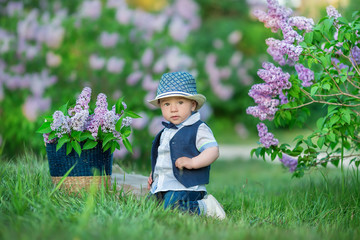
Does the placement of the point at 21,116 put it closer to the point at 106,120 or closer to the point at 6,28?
the point at 6,28

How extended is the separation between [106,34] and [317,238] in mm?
5185

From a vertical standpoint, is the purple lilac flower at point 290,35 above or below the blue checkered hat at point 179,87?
above

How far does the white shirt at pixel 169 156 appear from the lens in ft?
10.6

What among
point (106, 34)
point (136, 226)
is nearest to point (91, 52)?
point (106, 34)

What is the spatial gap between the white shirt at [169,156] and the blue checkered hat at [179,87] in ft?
0.58

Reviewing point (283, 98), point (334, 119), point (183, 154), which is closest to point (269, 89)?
point (283, 98)

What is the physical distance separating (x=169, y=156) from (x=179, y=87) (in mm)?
540

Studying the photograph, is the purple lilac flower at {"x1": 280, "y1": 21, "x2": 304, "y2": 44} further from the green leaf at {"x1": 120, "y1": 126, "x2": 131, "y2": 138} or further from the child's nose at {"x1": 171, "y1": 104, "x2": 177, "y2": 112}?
the green leaf at {"x1": 120, "y1": 126, "x2": 131, "y2": 138}

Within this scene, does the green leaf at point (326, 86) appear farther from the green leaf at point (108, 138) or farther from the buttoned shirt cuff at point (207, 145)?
the green leaf at point (108, 138)

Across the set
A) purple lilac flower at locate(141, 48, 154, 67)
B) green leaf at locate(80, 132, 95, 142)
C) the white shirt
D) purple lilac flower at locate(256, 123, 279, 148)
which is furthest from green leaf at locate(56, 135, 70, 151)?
purple lilac flower at locate(141, 48, 154, 67)

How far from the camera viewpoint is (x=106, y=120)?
3223 mm

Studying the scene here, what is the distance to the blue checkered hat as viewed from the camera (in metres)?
3.25

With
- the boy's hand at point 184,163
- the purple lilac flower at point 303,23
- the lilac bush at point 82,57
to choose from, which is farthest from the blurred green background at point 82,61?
the purple lilac flower at point 303,23

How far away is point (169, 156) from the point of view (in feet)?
10.9
